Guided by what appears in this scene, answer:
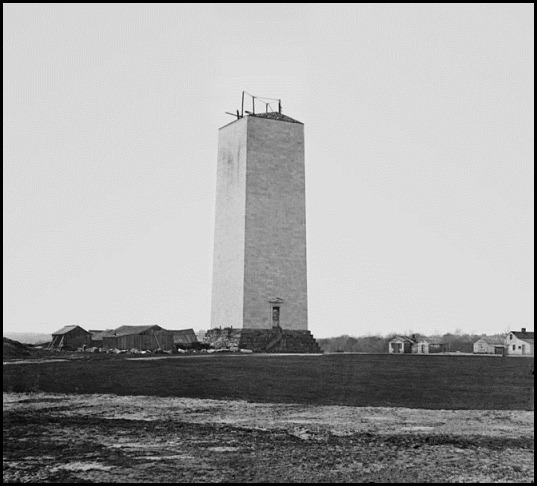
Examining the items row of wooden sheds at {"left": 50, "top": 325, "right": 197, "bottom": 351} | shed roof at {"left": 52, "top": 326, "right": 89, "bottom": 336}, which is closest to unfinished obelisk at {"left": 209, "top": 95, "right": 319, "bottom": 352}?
row of wooden sheds at {"left": 50, "top": 325, "right": 197, "bottom": 351}

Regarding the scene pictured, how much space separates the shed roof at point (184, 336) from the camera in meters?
42.6

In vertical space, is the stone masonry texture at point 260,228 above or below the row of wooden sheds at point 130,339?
above

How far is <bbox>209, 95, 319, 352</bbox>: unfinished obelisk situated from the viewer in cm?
4266

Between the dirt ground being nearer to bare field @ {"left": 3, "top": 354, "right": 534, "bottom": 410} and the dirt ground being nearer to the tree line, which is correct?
bare field @ {"left": 3, "top": 354, "right": 534, "bottom": 410}

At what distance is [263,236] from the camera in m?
43.3

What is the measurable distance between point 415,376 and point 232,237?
83.1ft

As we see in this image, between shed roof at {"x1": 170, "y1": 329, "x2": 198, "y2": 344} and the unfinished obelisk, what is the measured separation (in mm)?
1366

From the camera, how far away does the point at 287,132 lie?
4497cm

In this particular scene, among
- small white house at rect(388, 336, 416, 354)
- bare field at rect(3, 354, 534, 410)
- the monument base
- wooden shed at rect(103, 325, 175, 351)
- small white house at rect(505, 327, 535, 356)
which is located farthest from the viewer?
small white house at rect(388, 336, 416, 354)

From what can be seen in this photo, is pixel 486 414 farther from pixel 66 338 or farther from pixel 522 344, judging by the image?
pixel 66 338

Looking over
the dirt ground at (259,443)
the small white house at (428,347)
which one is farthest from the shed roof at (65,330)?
the dirt ground at (259,443)

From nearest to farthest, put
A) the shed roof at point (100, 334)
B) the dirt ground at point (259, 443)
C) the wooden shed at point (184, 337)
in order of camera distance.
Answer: the dirt ground at point (259, 443)
the wooden shed at point (184, 337)
the shed roof at point (100, 334)

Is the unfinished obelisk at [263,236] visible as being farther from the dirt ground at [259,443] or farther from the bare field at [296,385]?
the dirt ground at [259,443]

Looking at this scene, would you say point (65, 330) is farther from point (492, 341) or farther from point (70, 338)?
point (492, 341)
